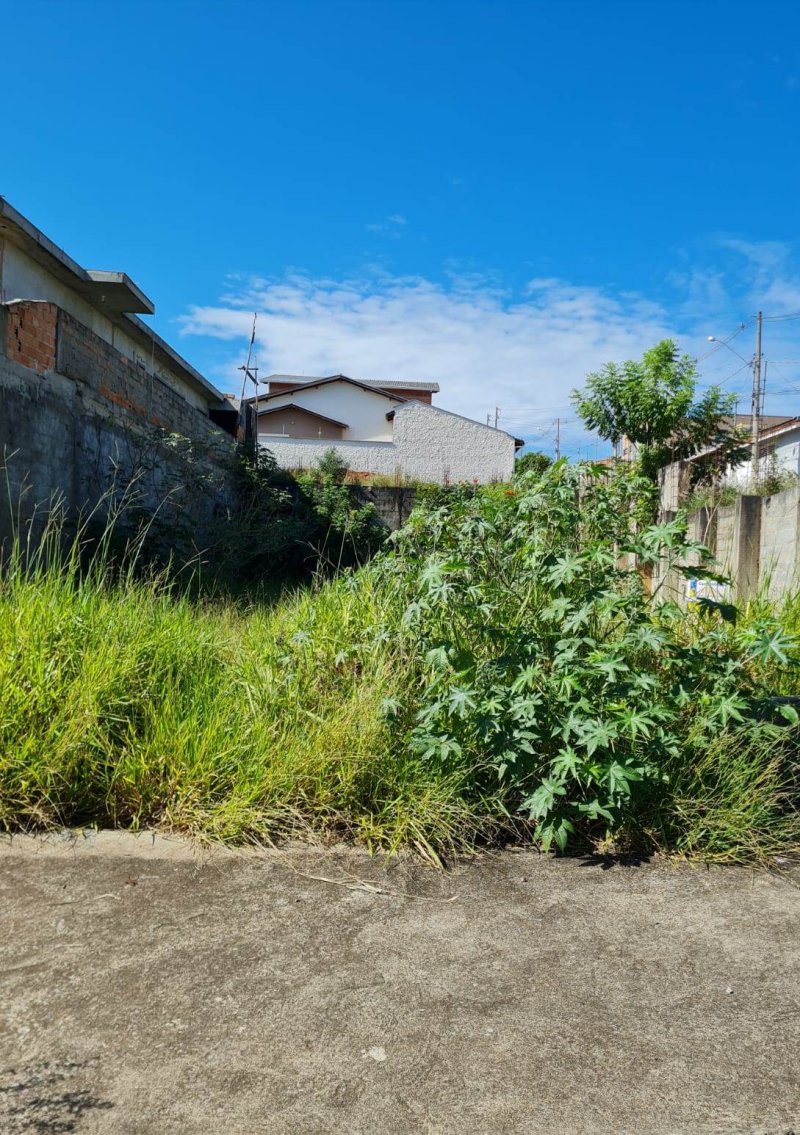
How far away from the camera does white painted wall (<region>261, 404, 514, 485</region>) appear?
3466 cm

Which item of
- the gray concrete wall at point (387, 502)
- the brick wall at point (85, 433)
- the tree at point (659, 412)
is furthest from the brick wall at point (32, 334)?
the tree at point (659, 412)

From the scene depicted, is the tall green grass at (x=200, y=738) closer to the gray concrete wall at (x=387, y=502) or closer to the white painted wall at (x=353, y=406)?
the gray concrete wall at (x=387, y=502)

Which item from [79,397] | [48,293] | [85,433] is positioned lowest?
[85,433]

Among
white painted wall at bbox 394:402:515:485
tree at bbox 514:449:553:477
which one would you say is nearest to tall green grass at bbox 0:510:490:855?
tree at bbox 514:449:553:477

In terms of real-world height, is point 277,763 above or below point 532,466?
below

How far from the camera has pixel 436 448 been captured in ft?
116

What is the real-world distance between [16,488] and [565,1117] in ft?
18.7

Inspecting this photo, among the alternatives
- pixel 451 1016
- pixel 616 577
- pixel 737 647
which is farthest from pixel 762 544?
pixel 451 1016

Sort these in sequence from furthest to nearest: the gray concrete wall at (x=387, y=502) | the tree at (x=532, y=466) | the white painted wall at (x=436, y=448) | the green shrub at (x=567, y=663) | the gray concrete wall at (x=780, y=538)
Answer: the white painted wall at (x=436, y=448) < the gray concrete wall at (x=387, y=502) < the gray concrete wall at (x=780, y=538) < the tree at (x=532, y=466) < the green shrub at (x=567, y=663)

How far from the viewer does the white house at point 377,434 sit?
1339 inches

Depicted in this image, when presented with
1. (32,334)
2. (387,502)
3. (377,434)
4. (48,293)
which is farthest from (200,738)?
(377,434)

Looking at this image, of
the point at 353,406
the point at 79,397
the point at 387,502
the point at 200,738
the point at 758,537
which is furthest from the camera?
the point at 353,406

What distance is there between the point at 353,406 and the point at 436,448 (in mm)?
5511

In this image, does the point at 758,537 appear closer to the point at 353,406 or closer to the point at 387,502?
the point at 387,502
